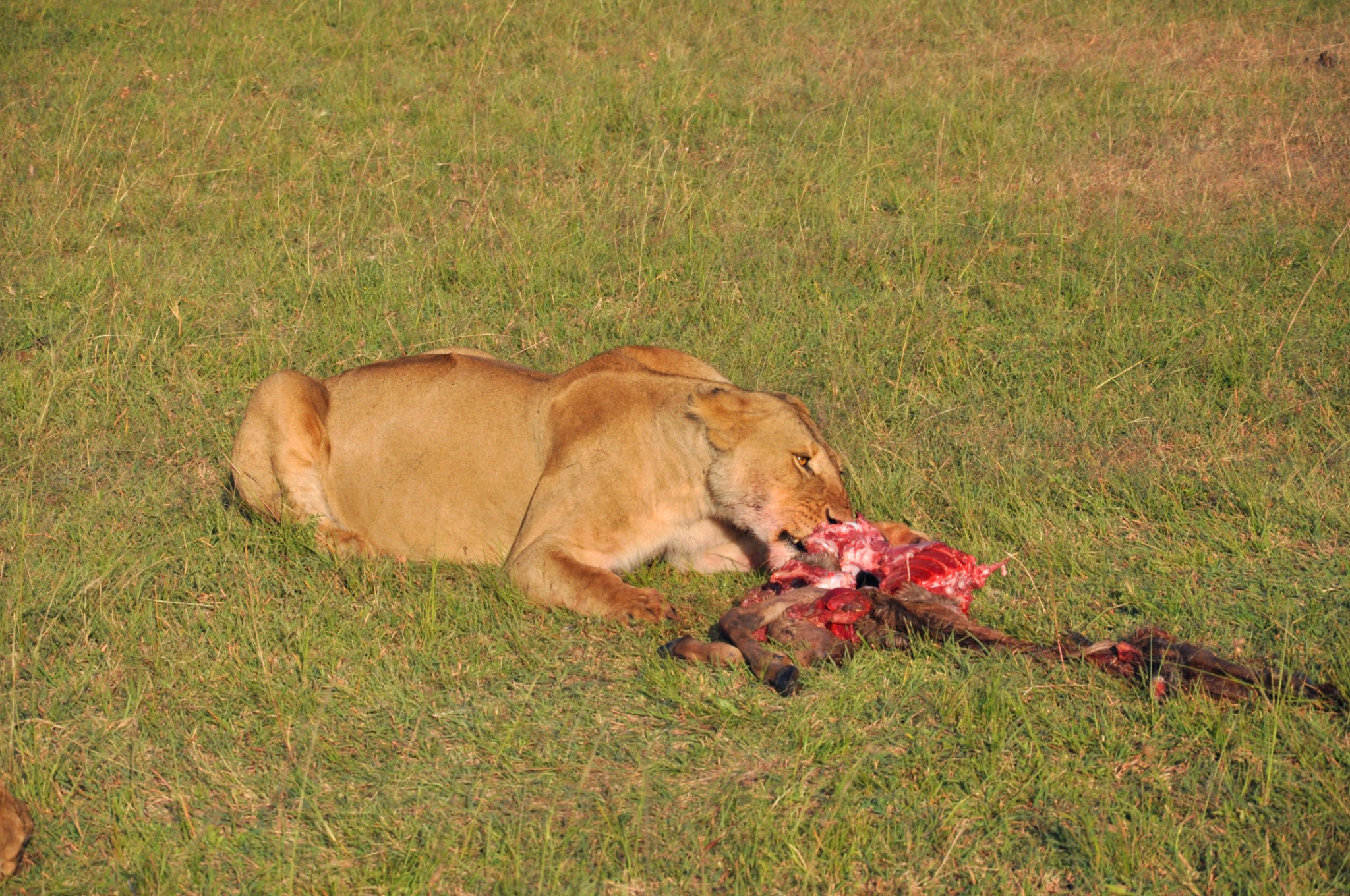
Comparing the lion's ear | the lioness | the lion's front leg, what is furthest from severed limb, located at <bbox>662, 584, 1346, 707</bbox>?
the lion's ear

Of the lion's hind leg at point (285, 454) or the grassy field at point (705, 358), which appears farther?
the lion's hind leg at point (285, 454)

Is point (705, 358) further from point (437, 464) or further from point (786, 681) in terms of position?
point (786, 681)

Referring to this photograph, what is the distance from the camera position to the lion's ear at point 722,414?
183 inches

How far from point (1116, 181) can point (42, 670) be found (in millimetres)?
6689

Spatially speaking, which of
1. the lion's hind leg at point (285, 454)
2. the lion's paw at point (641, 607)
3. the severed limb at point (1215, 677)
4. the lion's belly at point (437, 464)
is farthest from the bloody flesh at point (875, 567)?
the lion's hind leg at point (285, 454)

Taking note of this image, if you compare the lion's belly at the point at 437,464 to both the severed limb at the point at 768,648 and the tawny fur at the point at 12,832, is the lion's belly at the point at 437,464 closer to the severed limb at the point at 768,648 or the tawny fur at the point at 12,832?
the severed limb at the point at 768,648

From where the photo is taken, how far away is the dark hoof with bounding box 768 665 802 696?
381cm

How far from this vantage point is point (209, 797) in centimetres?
348

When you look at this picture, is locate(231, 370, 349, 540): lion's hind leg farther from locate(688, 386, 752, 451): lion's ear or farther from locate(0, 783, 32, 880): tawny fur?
locate(0, 783, 32, 880): tawny fur

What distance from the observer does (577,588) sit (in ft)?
14.5

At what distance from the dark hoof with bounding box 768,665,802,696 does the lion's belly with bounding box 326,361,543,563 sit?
145 centimetres

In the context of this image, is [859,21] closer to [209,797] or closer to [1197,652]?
[1197,652]

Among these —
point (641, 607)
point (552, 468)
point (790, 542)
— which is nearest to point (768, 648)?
point (641, 607)

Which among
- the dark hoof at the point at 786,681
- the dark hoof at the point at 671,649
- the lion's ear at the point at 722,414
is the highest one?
the lion's ear at the point at 722,414
